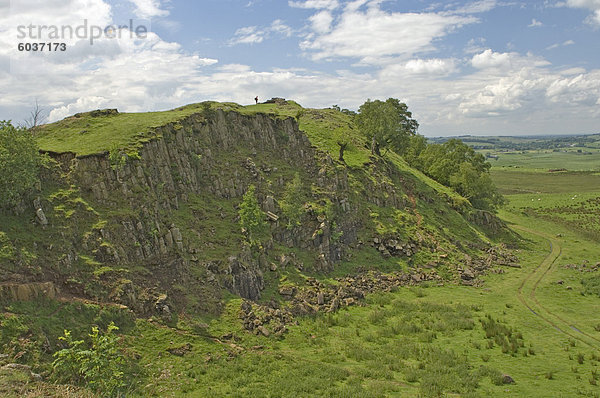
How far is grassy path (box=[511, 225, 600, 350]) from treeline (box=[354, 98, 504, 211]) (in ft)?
57.6

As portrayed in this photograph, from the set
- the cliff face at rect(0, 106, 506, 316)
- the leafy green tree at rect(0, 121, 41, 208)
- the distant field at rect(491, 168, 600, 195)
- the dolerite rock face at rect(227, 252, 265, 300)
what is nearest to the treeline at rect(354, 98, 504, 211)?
the cliff face at rect(0, 106, 506, 316)

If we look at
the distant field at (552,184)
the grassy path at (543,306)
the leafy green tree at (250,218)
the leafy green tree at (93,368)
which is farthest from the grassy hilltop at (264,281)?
the distant field at (552,184)

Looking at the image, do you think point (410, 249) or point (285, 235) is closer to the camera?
point (285, 235)

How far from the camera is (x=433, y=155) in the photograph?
9100 cm

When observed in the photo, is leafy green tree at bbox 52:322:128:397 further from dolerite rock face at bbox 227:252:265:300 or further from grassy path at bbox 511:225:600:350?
grassy path at bbox 511:225:600:350

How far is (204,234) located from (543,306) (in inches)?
1503

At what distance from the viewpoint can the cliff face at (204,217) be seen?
3019 cm

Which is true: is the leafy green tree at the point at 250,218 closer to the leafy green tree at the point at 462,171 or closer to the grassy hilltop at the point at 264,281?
the grassy hilltop at the point at 264,281

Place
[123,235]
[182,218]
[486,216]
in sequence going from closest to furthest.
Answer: [123,235]
[182,218]
[486,216]

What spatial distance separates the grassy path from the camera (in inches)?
1326

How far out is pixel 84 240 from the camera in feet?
101

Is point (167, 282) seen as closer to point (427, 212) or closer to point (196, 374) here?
point (196, 374)

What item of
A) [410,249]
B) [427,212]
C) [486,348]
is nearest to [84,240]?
[486,348]

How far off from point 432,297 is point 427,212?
23947mm
